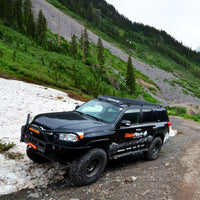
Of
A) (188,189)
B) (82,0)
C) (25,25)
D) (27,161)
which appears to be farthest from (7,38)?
(82,0)

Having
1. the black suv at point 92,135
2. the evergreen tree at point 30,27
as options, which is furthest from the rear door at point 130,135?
the evergreen tree at point 30,27

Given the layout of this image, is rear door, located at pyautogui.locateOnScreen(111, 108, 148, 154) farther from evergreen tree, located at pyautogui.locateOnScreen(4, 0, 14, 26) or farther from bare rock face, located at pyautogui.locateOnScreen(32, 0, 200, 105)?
evergreen tree, located at pyautogui.locateOnScreen(4, 0, 14, 26)

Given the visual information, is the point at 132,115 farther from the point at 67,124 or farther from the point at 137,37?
the point at 137,37

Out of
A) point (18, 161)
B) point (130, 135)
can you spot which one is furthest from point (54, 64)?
point (130, 135)

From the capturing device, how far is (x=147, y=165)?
6.14 m

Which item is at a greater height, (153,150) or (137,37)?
(137,37)

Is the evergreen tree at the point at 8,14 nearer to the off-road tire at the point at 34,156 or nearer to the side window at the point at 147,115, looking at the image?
the off-road tire at the point at 34,156

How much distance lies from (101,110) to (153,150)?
2765 millimetres

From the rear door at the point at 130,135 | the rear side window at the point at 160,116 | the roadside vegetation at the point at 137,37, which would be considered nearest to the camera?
the rear door at the point at 130,135

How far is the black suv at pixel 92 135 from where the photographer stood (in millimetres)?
4152

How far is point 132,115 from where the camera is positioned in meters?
5.78

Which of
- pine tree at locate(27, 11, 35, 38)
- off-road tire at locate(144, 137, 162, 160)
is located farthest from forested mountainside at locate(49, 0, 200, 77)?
off-road tire at locate(144, 137, 162, 160)

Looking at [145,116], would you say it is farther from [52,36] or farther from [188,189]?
[52,36]

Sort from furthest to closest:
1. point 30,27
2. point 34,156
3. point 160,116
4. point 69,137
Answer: point 30,27
point 160,116
point 34,156
point 69,137
